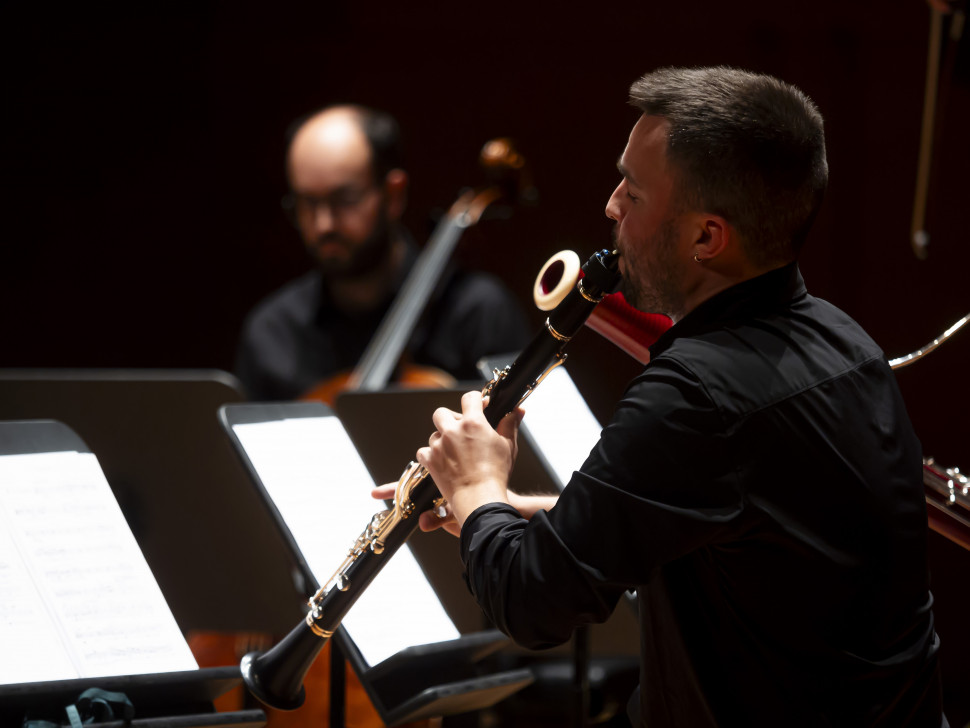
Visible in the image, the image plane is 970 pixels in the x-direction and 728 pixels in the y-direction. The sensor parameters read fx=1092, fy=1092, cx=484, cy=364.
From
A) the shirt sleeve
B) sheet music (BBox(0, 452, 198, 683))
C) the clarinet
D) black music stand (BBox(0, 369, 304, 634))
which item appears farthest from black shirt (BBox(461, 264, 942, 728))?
black music stand (BBox(0, 369, 304, 634))

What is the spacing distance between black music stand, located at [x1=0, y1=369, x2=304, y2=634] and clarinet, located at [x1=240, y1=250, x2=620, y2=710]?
0.51m

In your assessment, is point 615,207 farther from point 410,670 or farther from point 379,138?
point 379,138

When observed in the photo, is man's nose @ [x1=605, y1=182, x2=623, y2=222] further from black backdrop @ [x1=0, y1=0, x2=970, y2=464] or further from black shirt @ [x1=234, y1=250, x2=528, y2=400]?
black backdrop @ [x1=0, y1=0, x2=970, y2=464]

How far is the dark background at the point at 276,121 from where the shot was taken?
3195 millimetres

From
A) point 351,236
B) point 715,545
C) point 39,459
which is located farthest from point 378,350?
point 715,545

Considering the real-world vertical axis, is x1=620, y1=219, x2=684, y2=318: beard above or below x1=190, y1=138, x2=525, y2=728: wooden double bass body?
above

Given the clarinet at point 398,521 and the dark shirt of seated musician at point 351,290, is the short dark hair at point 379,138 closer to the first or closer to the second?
the dark shirt of seated musician at point 351,290

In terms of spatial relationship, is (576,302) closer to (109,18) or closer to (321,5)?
(321,5)

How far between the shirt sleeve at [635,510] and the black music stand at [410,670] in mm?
399

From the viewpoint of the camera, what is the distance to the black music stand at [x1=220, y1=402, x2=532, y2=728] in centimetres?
152

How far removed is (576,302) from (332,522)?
0.57m

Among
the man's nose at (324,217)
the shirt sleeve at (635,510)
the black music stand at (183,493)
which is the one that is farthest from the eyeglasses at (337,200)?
the shirt sleeve at (635,510)

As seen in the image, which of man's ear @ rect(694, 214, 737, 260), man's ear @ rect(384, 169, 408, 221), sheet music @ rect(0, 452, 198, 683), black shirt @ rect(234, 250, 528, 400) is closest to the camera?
man's ear @ rect(694, 214, 737, 260)

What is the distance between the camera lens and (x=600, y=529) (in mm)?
1154
